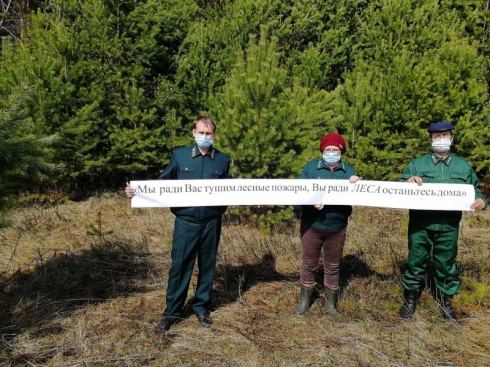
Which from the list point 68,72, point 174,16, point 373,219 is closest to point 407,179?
point 373,219

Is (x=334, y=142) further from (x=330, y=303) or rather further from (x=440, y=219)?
(x=330, y=303)

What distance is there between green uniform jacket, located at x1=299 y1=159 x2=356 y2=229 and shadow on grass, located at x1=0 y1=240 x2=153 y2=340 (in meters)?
2.17

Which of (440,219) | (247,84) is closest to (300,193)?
(440,219)

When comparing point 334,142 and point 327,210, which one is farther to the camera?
point 327,210

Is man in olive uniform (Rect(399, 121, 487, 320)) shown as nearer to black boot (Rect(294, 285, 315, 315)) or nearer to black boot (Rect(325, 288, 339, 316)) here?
black boot (Rect(325, 288, 339, 316))

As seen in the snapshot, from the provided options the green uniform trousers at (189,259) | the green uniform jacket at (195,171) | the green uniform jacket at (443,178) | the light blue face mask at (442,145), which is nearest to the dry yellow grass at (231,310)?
the green uniform trousers at (189,259)

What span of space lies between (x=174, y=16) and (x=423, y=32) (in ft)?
19.9

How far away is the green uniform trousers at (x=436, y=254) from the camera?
10.5 feet

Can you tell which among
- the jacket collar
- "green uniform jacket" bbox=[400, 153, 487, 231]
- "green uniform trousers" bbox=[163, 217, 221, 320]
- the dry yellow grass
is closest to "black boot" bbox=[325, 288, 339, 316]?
the dry yellow grass

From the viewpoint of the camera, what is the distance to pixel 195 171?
319cm

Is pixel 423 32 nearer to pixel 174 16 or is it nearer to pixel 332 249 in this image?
pixel 174 16

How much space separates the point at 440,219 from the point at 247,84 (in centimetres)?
333

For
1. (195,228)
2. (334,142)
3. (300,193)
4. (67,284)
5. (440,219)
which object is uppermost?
(334,142)

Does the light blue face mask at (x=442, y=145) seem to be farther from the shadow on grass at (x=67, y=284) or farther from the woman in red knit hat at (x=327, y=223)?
the shadow on grass at (x=67, y=284)
